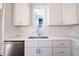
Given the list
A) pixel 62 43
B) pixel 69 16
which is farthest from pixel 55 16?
pixel 62 43

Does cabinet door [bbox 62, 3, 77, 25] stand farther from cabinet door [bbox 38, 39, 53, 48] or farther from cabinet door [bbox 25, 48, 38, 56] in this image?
cabinet door [bbox 25, 48, 38, 56]

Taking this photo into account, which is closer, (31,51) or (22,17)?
(31,51)

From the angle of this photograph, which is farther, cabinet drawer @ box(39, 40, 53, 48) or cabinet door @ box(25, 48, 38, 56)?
cabinet drawer @ box(39, 40, 53, 48)

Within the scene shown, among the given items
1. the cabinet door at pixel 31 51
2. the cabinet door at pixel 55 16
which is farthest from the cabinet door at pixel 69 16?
the cabinet door at pixel 31 51

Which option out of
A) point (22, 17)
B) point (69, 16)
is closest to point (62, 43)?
point (69, 16)

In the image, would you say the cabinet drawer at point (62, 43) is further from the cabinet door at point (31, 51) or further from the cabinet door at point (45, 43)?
the cabinet door at point (31, 51)

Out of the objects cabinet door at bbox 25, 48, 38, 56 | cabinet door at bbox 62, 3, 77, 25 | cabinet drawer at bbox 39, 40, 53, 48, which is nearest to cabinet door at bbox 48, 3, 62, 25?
cabinet door at bbox 62, 3, 77, 25

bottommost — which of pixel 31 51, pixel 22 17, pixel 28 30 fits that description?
pixel 31 51

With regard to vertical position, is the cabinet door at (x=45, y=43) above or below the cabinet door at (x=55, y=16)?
below

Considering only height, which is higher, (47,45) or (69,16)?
(69,16)

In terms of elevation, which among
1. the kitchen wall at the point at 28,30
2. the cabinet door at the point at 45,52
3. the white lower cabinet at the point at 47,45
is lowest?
the cabinet door at the point at 45,52

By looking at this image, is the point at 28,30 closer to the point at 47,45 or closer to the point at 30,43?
the point at 30,43

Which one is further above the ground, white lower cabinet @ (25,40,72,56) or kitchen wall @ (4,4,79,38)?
kitchen wall @ (4,4,79,38)

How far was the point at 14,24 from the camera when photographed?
50.8 inches
